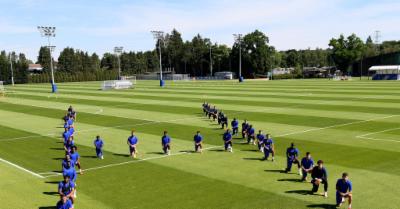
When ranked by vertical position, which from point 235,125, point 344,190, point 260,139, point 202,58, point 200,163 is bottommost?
point 200,163

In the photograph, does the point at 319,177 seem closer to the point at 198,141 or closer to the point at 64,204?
the point at 198,141

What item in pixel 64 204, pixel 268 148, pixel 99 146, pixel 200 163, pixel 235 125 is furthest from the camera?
pixel 235 125

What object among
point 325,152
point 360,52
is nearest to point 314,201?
point 325,152

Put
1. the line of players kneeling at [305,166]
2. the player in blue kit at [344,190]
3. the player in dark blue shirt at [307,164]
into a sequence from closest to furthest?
the player in blue kit at [344,190] → the line of players kneeling at [305,166] → the player in dark blue shirt at [307,164]

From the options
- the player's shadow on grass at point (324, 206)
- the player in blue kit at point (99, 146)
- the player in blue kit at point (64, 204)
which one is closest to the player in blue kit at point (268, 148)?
the player's shadow on grass at point (324, 206)

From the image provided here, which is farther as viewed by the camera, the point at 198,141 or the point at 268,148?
the point at 198,141

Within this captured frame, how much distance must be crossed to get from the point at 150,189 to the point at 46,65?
550 ft

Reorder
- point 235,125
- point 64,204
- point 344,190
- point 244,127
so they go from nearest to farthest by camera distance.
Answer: point 64,204, point 344,190, point 244,127, point 235,125

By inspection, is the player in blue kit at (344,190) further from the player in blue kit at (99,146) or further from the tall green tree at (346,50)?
the tall green tree at (346,50)

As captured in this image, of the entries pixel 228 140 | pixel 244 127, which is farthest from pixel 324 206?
pixel 244 127

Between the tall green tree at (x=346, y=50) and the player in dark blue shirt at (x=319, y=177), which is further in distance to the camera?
the tall green tree at (x=346, y=50)

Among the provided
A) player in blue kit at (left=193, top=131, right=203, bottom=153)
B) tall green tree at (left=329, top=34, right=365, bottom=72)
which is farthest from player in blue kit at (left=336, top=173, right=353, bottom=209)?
tall green tree at (left=329, top=34, right=365, bottom=72)

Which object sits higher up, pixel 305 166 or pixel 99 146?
pixel 99 146

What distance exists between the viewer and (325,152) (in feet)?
74.8
